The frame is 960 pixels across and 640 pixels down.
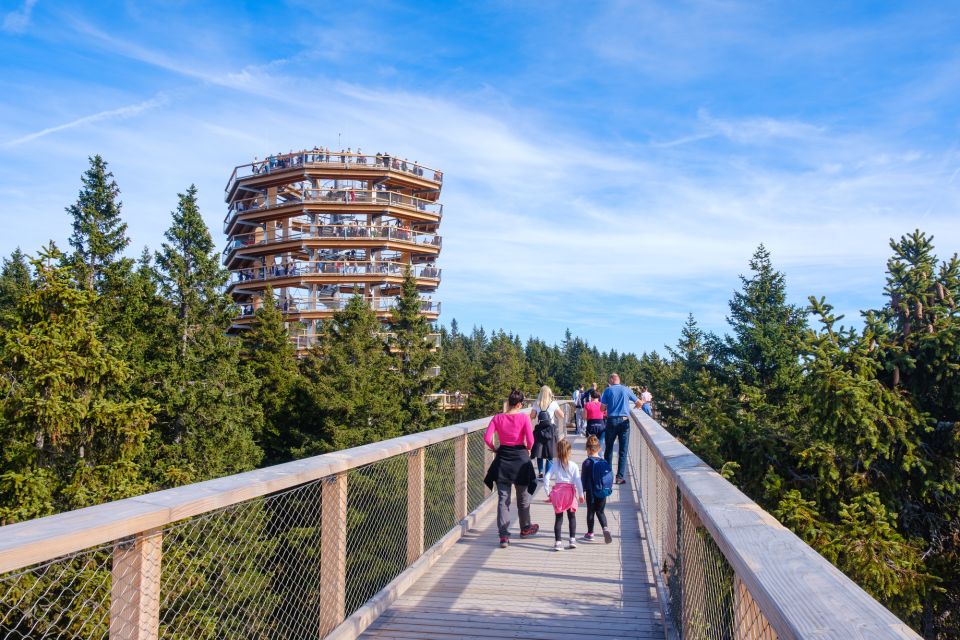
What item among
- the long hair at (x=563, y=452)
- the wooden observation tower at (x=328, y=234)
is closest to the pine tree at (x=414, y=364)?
the wooden observation tower at (x=328, y=234)

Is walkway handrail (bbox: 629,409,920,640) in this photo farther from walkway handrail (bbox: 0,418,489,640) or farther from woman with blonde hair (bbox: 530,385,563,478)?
woman with blonde hair (bbox: 530,385,563,478)

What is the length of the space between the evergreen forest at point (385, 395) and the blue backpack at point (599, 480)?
497 centimetres

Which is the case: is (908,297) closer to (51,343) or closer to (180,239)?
(51,343)

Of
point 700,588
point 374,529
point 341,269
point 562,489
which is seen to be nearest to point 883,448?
point 562,489

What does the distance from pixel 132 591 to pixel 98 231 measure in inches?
1875

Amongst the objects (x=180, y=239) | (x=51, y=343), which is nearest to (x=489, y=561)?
(x=51, y=343)

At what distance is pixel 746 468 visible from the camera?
16.9m

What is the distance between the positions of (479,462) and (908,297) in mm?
11248

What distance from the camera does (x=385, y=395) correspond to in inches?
1740

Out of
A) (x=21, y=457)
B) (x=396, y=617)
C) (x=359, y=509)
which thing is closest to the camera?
(x=396, y=617)

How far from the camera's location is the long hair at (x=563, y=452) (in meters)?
7.74

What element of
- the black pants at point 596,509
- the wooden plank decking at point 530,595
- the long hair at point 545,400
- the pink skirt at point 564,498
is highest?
the long hair at point 545,400

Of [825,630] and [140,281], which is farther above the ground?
[140,281]

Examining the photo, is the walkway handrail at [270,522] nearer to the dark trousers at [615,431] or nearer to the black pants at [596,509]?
the black pants at [596,509]
